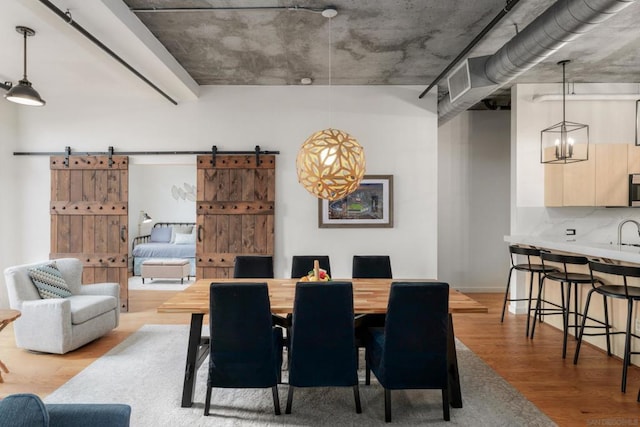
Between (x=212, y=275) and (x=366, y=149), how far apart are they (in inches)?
104

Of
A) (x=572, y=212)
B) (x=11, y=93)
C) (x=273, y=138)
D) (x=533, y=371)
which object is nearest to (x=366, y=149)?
(x=273, y=138)

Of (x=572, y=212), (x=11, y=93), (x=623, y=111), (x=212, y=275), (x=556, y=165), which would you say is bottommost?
(x=212, y=275)

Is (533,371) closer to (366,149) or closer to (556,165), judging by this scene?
(556,165)

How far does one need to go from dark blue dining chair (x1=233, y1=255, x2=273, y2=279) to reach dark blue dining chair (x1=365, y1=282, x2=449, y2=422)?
5.80 feet

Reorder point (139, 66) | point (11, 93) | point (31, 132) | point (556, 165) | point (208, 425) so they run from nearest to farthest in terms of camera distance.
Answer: point (208, 425)
point (11, 93)
point (139, 66)
point (556, 165)
point (31, 132)

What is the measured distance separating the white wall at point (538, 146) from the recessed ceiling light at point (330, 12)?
3.07 metres

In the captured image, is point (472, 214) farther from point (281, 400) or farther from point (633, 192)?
point (281, 400)

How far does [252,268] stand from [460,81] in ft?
9.18

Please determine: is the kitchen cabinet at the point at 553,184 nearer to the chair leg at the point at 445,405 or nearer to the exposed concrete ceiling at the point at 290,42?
the exposed concrete ceiling at the point at 290,42

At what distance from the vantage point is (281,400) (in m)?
2.77

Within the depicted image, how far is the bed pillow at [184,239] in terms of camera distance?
8109 mm

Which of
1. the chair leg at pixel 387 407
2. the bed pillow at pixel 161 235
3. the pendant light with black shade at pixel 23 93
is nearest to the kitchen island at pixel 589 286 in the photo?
the chair leg at pixel 387 407

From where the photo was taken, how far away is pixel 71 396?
2775 millimetres

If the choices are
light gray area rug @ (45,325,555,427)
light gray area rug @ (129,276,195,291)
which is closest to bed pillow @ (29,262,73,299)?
light gray area rug @ (45,325,555,427)
